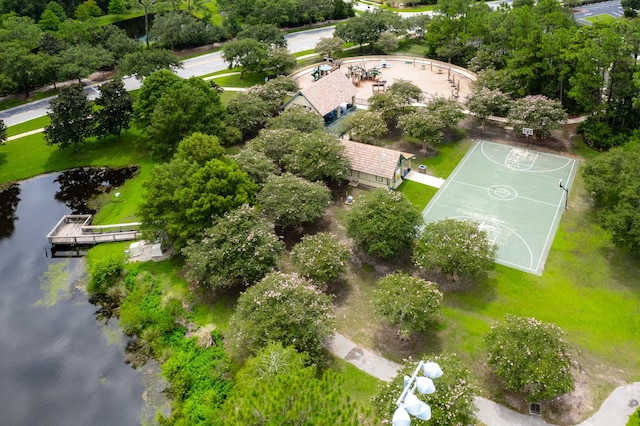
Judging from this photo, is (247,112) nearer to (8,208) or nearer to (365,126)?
(365,126)

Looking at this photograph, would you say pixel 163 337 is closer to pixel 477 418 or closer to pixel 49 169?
pixel 477 418

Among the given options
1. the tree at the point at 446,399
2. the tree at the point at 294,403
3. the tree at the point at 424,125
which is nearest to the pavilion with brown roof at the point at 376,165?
the tree at the point at 424,125

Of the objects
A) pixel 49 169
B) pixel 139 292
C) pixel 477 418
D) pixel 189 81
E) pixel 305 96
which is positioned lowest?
pixel 477 418

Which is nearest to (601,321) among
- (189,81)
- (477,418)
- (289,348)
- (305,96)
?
(477,418)

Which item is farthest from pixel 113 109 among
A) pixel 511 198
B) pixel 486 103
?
pixel 511 198

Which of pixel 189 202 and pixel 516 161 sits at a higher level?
pixel 189 202

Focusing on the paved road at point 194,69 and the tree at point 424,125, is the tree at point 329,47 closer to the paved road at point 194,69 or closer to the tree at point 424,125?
the paved road at point 194,69
